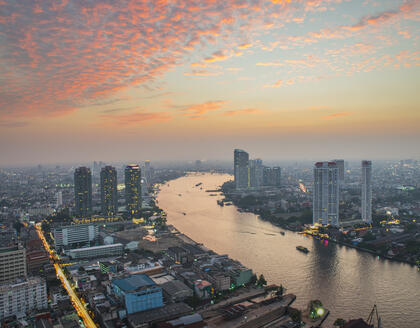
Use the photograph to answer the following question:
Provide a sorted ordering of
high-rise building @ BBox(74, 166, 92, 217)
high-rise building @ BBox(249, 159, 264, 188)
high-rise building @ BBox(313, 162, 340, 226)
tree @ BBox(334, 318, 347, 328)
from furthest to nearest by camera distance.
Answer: high-rise building @ BBox(249, 159, 264, 188)
high-rise building @ BBox(74, 166, 92, 217)
high-rise building @ BBox(313, 162, 340, 226)
tree @ BBox(334, 318, 347, 328)

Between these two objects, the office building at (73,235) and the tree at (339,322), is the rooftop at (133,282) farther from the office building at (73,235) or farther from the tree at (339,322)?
the office building at (73,235)

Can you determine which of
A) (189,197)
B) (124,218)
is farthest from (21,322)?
(189,197)

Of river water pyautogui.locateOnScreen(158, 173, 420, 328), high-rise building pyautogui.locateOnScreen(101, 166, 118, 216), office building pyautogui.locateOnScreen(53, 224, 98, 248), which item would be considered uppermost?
high-rise building pyautogui.locateOnScreen(101, 166, 118, 216)

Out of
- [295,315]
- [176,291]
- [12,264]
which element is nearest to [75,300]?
[12,264]

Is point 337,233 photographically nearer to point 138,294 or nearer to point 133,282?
point 133,282

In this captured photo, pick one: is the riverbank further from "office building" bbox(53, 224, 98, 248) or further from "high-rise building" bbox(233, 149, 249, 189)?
"high-rise building" bbox(233, 149, 249, 189)

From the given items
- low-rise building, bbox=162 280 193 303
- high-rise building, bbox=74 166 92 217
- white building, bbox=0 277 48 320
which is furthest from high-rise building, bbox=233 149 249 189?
white building, bbox=0 277 48 320

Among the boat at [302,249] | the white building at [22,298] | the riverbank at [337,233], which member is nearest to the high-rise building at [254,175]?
the riverbank at [337,233]
